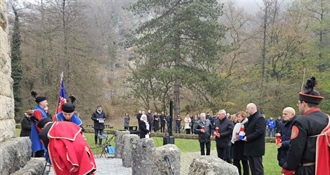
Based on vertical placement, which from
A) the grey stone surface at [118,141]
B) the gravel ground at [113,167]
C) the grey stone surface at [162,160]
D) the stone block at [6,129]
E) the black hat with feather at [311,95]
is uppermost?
the black hat with feather at [311,95]

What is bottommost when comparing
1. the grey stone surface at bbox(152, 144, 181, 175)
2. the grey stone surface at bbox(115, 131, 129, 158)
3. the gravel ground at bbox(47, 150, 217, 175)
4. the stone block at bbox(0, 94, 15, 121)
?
the gravel ground at bbox(47, 150, 217, 175)

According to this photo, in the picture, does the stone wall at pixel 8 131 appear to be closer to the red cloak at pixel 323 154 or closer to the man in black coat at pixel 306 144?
the man in black coat at pixel 306 144

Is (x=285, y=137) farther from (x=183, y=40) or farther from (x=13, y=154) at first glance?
(x=183, y=40)

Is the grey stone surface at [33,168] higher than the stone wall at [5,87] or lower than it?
lower

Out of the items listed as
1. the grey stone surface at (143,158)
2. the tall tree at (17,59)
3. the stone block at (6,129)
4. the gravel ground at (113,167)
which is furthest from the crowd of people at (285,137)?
the tall tree at (17,59)

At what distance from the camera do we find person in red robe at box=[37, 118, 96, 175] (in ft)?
13.4

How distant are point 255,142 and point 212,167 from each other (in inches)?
164

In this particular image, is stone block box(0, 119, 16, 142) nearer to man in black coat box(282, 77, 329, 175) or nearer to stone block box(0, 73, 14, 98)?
stone block box(0, 73, 14, 98)

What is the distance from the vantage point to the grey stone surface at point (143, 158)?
8.93 metres

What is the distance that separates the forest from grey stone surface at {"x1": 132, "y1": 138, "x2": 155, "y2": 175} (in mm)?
16650

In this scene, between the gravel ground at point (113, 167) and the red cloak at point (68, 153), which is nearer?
the red cloak at point (68, 153)

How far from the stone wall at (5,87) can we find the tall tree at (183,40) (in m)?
20.7

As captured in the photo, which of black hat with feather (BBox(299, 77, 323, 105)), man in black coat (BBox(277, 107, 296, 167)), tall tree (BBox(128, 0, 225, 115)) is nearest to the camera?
black hat with feather (BBox(299, 77, 323, 105))

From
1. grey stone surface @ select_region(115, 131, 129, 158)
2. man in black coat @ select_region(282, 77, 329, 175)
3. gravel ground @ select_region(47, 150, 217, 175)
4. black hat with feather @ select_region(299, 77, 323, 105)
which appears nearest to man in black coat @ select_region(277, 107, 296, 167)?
black hat with feather @ select_region(299, 77, 323, 105)
